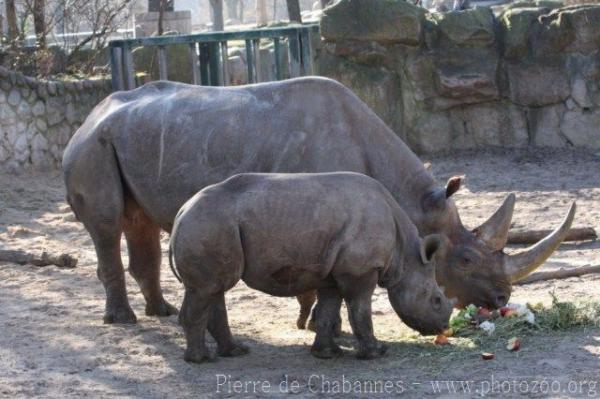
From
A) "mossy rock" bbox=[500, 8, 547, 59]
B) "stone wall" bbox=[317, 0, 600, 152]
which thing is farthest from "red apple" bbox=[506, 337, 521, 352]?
"mossy rock" bbox=[500, 8, 547, 59]

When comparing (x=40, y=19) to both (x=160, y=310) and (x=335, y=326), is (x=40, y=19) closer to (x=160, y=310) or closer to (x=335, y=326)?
(x=160, y=310)

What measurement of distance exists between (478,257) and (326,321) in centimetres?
117

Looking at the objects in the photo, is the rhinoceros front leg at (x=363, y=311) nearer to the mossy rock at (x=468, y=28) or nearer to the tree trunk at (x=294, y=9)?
the mossy rock at (x=468, y=28)

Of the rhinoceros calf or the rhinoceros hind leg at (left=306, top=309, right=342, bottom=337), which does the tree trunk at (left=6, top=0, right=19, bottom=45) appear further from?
the rhinoceros calf

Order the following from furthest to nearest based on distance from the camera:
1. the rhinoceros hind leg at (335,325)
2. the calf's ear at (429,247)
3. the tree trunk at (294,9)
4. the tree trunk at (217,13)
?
the tree trunk at (217,13) < the tree trunk at (294,9) < the rhinoceros hind leg at (335,325) < the calf's ear at (429,247)

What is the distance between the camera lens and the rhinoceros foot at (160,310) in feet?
25.2

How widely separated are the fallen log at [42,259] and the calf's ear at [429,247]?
152 inches

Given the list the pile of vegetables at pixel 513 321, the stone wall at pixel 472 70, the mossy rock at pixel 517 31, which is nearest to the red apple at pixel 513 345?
the pile of vegetables at pixel 513 321

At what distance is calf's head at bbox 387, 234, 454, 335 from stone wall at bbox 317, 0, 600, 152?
23.1 ft

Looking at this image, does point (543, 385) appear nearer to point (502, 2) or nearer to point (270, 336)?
point (270, 336)

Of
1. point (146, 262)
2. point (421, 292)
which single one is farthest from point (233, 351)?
point (146, 262)

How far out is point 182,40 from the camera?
38.2 feet

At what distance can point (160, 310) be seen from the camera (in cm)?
769

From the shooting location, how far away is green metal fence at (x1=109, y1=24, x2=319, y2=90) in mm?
11508
